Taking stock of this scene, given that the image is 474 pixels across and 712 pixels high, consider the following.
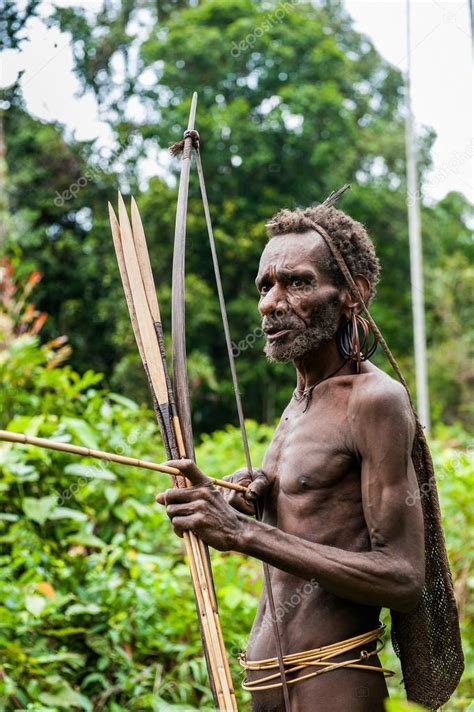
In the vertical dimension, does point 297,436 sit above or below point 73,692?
above

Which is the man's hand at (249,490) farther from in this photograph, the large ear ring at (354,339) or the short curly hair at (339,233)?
the short curly hair at (339,233)

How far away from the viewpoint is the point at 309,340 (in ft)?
7.76

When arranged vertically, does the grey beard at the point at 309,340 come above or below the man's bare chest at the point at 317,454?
above

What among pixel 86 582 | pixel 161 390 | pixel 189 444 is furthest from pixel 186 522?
pixel 86 582

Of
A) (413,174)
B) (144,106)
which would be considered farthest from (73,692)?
(144,106)

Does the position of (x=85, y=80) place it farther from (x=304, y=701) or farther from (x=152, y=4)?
(x=152, y=4)

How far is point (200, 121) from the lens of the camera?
20.4 metres

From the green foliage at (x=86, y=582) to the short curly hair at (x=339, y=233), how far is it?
6.57 ft

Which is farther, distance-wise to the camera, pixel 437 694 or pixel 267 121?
pixel 267 121

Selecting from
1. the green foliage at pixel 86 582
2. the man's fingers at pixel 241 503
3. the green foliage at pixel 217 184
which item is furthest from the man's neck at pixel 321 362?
the green foliage at pixel 217 184

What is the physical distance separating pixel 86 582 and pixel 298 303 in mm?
2481

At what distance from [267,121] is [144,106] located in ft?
8.62

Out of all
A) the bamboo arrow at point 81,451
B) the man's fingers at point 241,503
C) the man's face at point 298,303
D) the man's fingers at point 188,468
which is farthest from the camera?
the man's fingers at point 241,503

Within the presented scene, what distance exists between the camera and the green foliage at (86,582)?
4000 mm
